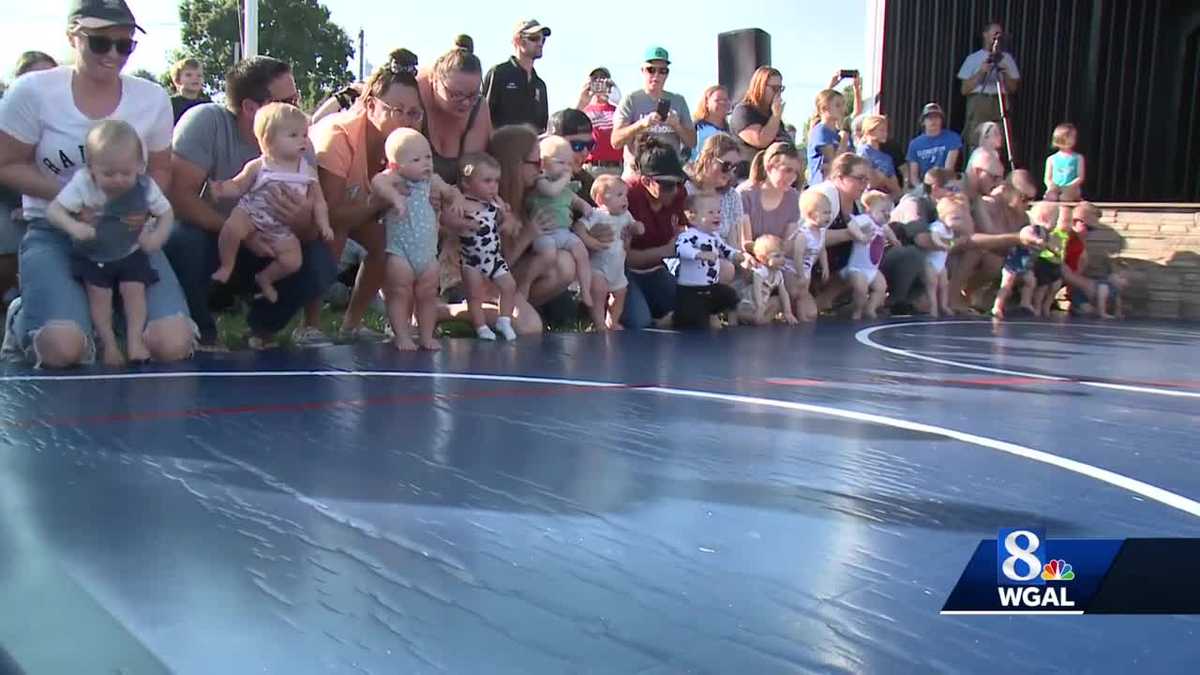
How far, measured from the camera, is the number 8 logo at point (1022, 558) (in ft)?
6.00

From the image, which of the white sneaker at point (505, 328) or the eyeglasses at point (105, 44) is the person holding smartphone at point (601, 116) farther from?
the eyeglasses at point (105, 44)

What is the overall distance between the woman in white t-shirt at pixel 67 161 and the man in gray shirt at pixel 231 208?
250 mm

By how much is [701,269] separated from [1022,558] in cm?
517

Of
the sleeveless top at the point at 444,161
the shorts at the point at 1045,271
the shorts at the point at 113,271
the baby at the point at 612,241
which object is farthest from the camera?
the shorts at the point at 1045,271

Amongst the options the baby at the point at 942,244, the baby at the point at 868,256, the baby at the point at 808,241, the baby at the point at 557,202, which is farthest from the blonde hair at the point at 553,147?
the baby at the point at 942,244

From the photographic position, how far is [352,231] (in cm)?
561

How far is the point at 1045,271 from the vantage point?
9.12 m

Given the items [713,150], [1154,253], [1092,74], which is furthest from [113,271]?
[1092,74]

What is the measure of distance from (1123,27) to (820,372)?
9.14 m

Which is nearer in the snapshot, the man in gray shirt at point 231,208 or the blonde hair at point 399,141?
the man in gray shirt at point 231,208

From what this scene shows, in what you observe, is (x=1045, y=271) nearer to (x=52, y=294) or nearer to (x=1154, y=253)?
(x=1154, y=253)

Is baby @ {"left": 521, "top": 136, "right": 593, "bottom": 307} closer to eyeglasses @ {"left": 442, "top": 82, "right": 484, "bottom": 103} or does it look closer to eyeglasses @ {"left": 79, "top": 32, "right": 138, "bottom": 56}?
eyeglasses @ {"left": 442, "top": 82, "right": 484, "bottom": 103}

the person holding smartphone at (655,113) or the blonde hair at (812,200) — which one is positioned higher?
the person holding smartphone at (655,113)

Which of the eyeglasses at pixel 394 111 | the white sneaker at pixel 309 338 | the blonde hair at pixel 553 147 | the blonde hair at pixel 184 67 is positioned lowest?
the white sneaker at pixel 309 338
